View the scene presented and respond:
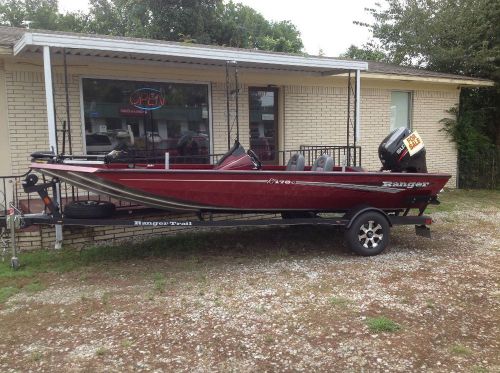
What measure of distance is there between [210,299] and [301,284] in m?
1.06

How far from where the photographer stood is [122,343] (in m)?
3.74

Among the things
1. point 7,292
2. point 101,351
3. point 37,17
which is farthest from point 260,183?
point 37,17

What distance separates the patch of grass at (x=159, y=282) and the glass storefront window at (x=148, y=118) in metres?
3.36

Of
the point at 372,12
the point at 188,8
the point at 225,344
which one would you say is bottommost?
the point at 225,344

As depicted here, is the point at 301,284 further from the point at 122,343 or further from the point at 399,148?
the point at 399,148

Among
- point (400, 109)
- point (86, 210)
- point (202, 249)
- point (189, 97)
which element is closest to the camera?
point (86, 210)

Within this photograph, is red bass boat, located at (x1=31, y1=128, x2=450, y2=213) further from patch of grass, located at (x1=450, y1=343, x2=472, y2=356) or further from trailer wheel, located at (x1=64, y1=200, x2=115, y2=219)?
patch of grass, located at (x1=450, y1=343, x2=472, y2=356)

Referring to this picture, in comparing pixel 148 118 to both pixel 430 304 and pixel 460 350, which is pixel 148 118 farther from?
pixel 460 350

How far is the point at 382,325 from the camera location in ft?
13.1

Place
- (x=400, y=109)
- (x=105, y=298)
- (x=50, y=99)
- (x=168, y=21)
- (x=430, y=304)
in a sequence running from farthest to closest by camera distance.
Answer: (x=168, y=21)
(x=400, y=109)
(x=50, y=99)
(x=105, y=298)
(x=430, y=304)

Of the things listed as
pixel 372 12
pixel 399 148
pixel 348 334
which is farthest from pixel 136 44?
pixel 372 12

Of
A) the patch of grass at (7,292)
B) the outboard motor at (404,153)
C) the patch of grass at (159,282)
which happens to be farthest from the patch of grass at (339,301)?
the patch of grass at (7,292)

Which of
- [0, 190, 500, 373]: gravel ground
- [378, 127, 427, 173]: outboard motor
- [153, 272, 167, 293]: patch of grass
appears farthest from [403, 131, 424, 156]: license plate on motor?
[153, 272, 167, 293]: patch of grass

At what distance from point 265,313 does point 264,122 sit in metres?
6.22
